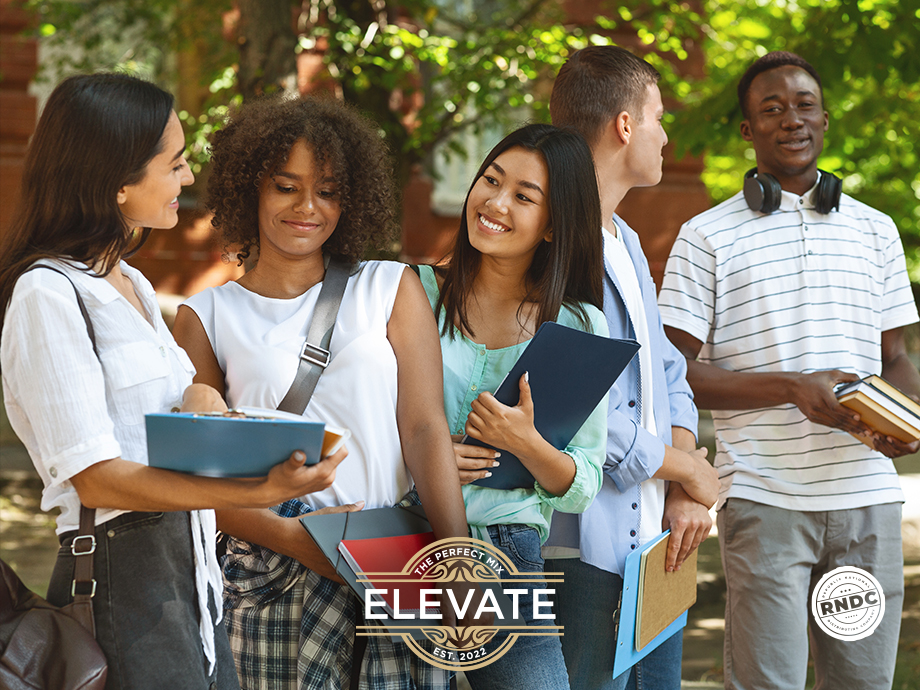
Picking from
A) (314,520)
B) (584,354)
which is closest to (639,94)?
(584,354)

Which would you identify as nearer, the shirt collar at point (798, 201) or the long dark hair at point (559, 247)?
the long dark hair at point (559, 247)

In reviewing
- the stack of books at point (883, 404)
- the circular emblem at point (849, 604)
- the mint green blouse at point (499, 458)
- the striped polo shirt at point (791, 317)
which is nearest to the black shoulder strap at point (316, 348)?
the mint green blouse at point (499, 458)

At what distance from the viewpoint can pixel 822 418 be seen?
2764 millimetres

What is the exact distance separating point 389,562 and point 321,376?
422 millimetres

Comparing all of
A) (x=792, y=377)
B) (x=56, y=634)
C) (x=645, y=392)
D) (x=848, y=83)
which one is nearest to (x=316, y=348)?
(x=56, y=634)

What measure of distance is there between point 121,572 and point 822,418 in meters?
2.00

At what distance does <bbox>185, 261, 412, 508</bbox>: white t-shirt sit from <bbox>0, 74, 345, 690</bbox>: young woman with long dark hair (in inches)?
11.4

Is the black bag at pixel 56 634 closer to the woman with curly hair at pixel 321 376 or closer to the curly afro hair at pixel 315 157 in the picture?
the woman with curly hair at pixel 321 376

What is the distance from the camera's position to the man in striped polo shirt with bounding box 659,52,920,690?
9.52 ft

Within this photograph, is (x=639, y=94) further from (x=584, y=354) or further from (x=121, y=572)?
(x=121, y=572)

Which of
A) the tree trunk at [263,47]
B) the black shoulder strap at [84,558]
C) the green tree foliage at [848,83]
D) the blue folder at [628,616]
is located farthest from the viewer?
the tree trunk at [263,47]

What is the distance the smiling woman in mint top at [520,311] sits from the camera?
2102mm

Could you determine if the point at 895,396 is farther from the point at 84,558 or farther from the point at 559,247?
the point at 84,558

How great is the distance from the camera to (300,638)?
2000 mm
